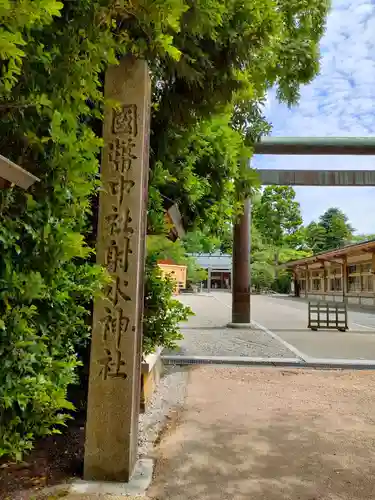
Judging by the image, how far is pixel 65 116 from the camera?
2.16 meters

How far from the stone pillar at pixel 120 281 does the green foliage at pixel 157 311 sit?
56.9 inches

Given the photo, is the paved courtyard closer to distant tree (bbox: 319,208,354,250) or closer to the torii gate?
the torii gate

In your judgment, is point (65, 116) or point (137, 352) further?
point (137, 352)

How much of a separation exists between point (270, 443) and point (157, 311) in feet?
5.62

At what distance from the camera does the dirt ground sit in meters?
2.99

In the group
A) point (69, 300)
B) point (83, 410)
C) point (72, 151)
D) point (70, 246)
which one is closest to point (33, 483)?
point (83, 410)

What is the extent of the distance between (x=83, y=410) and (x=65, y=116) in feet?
8.77

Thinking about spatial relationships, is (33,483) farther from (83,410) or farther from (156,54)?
(156,54)

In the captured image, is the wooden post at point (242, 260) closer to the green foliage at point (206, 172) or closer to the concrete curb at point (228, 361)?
the concrete curb at point (228, 361)

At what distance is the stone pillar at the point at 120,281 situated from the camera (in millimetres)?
2900

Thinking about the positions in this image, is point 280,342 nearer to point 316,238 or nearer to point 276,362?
point 276,362

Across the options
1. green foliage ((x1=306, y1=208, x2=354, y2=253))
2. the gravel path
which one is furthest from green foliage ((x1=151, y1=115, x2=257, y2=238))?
green foliage ((x1=306, y1=208, x2=354, y2=253))

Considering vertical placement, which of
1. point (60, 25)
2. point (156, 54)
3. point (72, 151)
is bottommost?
point (72, 151)

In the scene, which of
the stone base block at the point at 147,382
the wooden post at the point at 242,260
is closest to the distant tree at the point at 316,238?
the wooden post at the point at 242,260
